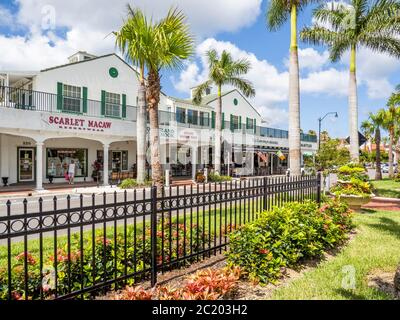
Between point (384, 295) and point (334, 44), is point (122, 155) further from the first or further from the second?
point (384, 295)

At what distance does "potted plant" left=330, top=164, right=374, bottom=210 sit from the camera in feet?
34.3

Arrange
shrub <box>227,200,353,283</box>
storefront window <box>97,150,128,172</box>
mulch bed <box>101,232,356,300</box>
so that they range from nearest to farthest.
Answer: mulch bed <box>101,232,356,300</box>
shrub <box>227,200,353,283</box>
storefront window <box>97,150,128,172</box>

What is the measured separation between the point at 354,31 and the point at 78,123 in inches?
660

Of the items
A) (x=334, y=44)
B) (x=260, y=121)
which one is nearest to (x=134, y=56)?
(x=334, y=44)

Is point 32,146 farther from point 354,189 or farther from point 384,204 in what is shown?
point 384,204

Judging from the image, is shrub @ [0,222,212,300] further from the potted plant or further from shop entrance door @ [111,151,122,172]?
shop entrance door @ [111,151,122,172]

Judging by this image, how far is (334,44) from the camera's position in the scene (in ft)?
57.9

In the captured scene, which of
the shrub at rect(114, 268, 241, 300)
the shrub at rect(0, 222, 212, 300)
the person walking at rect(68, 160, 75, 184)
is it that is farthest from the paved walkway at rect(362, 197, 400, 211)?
the person walking at rect(68, 160, 75, 184)

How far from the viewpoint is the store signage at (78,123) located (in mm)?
17000

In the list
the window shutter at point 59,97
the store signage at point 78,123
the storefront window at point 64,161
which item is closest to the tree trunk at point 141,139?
the store signage at point 78,123

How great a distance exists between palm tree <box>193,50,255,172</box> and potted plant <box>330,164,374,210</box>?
1336cm

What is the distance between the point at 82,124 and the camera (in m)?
18.2

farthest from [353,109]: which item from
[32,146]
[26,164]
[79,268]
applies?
[26,164]
